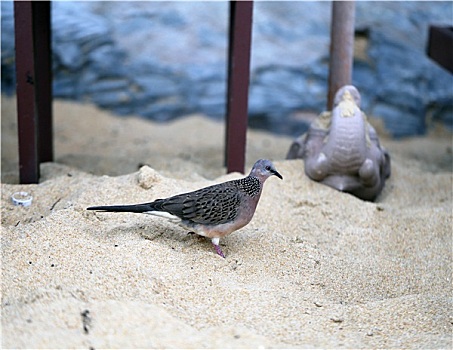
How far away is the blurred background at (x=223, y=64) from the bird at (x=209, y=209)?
399cm

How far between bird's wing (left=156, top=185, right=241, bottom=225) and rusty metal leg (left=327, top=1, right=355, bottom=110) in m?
1.97

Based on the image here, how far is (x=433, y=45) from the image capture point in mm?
5562

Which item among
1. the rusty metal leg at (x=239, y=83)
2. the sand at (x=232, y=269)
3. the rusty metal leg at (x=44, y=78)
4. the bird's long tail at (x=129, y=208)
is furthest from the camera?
the rusty metal leg at (x=44, y=78)

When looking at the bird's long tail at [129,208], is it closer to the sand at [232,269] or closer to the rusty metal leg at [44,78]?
the sand at [232,269]

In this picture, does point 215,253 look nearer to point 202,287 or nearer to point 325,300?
point 202,287

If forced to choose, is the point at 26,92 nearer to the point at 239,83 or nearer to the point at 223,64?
the point at 239,83

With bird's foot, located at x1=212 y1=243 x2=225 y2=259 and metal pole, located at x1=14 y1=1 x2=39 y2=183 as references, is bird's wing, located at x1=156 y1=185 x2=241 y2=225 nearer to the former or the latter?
bird's foot, located at x1=212 y1=243 x2=225 y2=259

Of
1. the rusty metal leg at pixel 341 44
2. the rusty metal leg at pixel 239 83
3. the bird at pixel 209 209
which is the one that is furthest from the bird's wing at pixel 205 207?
the rusty metal leg at pixel 341 44

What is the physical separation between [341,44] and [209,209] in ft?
7.34

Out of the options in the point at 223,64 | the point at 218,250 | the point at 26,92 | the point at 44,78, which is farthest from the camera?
the point at 223,64

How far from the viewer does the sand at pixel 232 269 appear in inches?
86.7

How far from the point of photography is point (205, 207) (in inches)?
115

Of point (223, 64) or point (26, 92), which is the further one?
point (223, 64)

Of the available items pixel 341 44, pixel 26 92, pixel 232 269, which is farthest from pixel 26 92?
pixel 341 44
